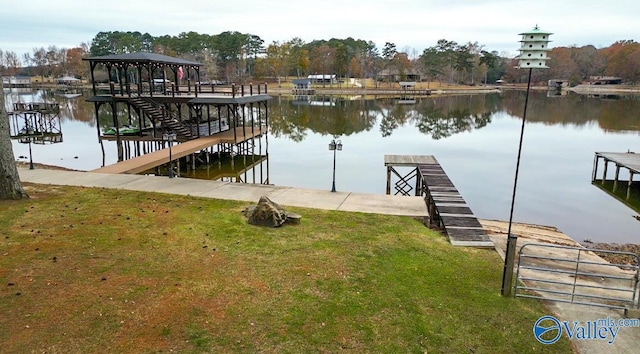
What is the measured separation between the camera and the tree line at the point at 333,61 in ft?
324

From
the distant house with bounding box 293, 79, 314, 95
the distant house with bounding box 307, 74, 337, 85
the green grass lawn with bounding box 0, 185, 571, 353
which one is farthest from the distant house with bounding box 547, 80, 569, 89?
the green grass lawn with bounding box 0, 185, 571, 353

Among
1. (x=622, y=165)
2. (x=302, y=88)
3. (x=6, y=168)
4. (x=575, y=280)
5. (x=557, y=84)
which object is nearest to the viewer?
(x=575, y=280)

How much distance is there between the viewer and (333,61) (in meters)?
101

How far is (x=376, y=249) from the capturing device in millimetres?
8078

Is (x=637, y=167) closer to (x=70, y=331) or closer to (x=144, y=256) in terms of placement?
(x=144, y=256)

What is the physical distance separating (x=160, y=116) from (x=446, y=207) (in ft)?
61.5

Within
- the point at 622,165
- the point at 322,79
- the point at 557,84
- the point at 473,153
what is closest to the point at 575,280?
the point at 622,165

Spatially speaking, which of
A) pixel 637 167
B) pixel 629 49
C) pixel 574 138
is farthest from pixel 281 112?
pixel 629 49

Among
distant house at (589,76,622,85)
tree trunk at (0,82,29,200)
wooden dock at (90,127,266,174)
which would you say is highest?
distant house at (589,76,622,85)

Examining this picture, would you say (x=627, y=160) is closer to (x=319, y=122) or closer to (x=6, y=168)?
(x=6, y=168)

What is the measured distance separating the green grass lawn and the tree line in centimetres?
9092

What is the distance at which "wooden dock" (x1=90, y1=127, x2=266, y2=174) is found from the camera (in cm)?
1594

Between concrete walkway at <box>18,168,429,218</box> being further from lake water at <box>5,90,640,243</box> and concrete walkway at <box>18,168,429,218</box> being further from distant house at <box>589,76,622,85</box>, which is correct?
distant house at <box>589,76,622,85</box>

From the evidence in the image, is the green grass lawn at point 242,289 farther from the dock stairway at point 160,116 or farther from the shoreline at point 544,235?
the dock stairway at point 160,116
